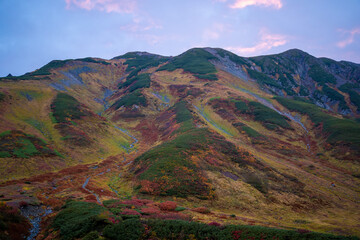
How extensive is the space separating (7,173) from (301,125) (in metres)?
130

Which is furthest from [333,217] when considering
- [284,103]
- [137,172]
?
[284,103]

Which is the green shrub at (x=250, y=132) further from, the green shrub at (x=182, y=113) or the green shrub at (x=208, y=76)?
the green shrub at (x=208, y=76)

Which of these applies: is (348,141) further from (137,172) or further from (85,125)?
(85,125)

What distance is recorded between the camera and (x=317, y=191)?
4572 centimetres

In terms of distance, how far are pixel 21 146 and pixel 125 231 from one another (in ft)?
164

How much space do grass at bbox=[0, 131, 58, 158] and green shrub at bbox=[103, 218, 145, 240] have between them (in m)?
44.0

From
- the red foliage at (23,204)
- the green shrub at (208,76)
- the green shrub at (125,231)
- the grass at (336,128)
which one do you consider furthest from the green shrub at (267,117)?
the red foliage at (23,204)

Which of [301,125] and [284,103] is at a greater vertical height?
[284,103]

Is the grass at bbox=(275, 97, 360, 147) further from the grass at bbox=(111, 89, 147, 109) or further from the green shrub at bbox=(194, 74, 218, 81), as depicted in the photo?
the grass at bbox=(111, 89, 147, 109)

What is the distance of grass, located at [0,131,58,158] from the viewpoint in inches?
1817

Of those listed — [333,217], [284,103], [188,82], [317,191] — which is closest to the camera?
[333,217]

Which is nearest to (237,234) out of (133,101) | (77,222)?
(77,222)

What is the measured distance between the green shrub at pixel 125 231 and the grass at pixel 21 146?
44046 millimetres

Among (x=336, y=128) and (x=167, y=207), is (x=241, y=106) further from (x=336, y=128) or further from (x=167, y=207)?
(x=167, y=207)
